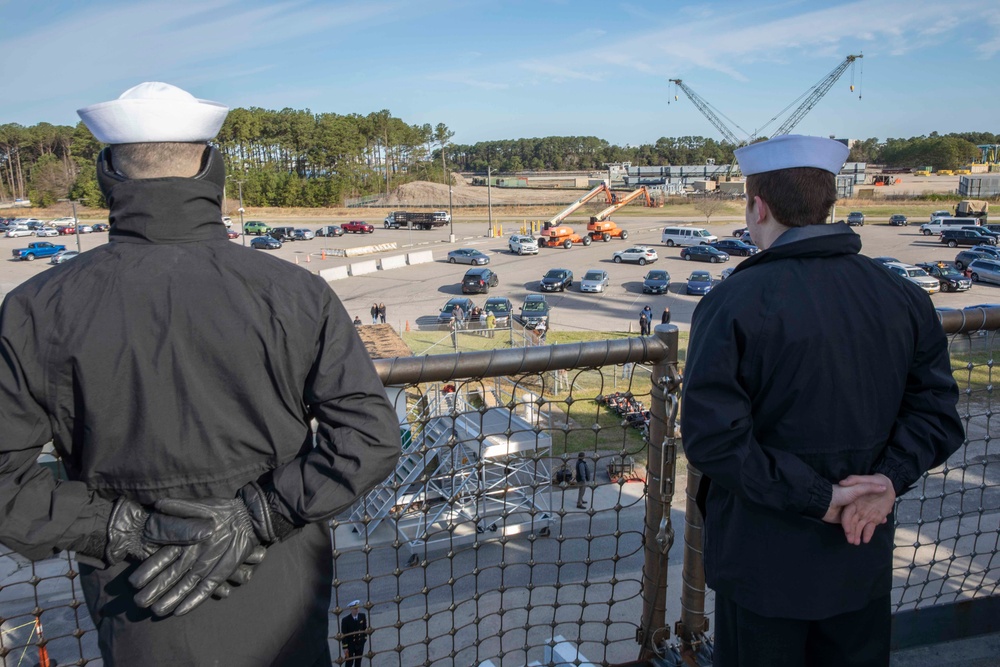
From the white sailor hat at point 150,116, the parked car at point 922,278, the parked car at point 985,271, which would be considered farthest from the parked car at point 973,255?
the white sailor hat at point 150,116

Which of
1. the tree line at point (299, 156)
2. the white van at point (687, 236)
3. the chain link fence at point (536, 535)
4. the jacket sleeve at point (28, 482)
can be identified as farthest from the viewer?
the tree line at point (299, 156)

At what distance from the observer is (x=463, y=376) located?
2375 mm

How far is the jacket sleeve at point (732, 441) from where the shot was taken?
1.81 m

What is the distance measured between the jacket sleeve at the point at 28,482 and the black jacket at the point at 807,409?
1.40 meters

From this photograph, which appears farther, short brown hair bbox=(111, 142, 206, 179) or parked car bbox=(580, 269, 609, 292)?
parked car bbox=(580, 269, 609, 292)

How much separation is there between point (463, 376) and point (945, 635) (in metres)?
2.55

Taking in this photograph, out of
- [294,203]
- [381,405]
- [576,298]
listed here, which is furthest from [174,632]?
[294,203]

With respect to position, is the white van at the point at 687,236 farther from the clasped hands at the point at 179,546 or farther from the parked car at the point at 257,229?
the clasped hands at the point at 179,546

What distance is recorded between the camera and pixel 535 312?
27453 millimetres

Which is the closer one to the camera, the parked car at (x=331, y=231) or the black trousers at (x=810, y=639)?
the black trousers at (x=810, y=639)

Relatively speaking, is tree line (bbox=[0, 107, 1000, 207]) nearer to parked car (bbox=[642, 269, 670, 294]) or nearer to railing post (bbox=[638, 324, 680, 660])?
parked car (bbox=[642, 269, 670, 294])

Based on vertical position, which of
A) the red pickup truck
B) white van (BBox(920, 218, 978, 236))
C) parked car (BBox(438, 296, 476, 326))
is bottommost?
parked car (BBox(438, 296, 476, 326))

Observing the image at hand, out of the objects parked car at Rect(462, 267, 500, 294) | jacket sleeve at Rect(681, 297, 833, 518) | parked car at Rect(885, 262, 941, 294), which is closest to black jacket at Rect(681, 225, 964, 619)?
jacket sleeve at Rect(681, 297, 833, 518)

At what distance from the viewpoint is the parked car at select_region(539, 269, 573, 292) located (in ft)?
115
